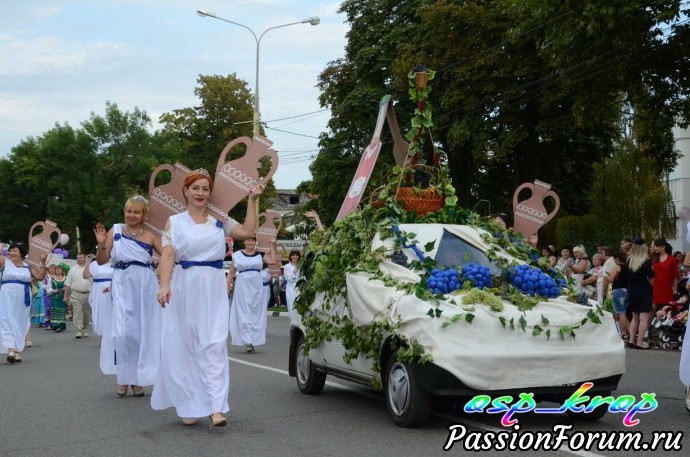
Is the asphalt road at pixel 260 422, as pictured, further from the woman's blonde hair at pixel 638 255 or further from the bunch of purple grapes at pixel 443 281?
the woman's blonde hair at pixel 638 255

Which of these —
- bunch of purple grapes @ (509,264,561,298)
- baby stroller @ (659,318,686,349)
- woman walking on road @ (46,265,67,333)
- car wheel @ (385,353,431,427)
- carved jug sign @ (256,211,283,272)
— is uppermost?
bunch of purple grapes @ (509,264,561,298)

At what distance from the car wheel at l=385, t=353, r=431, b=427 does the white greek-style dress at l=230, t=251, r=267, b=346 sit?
9.04 metres

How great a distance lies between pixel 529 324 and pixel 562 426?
82cm

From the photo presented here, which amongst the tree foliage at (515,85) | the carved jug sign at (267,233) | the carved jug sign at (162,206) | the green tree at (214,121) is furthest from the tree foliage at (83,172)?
the carved jug sign at (162,206)

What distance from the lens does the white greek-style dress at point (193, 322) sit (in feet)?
28.3

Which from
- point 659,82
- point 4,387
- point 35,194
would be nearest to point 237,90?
point 35,194

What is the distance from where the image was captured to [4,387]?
1249 cm

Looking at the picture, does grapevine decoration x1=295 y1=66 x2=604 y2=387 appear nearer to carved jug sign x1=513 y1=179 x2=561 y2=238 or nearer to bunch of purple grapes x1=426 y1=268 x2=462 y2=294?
bunch of purple grapes x1=426 y1=268 x2=462 y2=294

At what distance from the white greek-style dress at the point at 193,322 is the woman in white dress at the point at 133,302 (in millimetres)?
2248

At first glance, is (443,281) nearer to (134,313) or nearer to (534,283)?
(534,283)

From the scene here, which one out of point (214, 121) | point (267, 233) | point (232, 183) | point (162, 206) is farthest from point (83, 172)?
point (232, 183)

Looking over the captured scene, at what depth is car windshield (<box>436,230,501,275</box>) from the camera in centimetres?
920

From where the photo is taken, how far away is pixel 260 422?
8.91 meters

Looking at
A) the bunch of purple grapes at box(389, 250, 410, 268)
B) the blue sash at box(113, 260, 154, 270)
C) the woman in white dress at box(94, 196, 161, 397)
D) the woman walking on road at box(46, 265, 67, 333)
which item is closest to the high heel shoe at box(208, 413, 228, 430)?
the bunch of purple grapes at box(389, 250, 410, 268)
